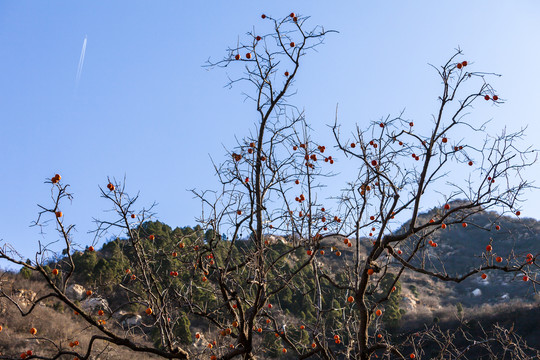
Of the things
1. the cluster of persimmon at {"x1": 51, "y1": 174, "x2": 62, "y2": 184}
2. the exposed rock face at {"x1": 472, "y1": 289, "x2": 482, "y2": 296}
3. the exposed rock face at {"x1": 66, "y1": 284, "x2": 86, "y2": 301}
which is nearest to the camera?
the cluster of persimmon at {"x1": 51, "y1": 174, "x2": 62, "y2": 184}

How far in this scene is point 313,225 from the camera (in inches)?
209

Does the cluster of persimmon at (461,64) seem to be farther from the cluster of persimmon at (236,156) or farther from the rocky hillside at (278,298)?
the cluster of persimmon at (236,156)

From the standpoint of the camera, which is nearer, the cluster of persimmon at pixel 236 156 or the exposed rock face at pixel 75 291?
the cluster of persimmon at pixel 236 156

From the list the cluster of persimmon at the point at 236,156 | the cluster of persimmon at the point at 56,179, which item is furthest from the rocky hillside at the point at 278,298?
the cluster of persimmon at the point at 56,179

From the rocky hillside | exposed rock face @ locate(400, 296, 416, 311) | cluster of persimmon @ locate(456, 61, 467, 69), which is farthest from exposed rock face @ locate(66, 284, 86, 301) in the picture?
cluster of persimmon @ locate(456, 61, 467, 69)

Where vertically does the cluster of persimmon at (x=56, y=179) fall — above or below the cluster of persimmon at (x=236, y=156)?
below

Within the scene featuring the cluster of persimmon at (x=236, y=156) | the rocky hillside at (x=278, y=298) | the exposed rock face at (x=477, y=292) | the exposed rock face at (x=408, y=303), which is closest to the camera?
the cluster of persimmon at (x=236, y=156)

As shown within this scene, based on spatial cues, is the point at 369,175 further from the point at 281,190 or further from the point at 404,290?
the point at 404,290

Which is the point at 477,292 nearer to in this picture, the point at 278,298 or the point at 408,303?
the point at 408,303

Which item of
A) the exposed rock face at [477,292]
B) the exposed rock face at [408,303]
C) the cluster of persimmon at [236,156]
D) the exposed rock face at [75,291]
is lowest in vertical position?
the exposed rock face at [75,291]

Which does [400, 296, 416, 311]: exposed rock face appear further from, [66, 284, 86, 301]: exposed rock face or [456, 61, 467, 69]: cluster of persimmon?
[456, 61, 467, 69]: cluster of persimmon

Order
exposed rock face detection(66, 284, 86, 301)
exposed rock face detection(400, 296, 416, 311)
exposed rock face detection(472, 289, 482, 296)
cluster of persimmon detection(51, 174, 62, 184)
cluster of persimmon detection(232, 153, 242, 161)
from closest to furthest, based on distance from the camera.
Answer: cluster of persimmon detection(51, 174, 62, 184) → cluster of persimmon detection(232, 153, 242, 161) → exposed rock face detection(66, 284, 86, 301) → exposed rock face detection(400, 296, 416, 311) → exposed rock face detection(472, 289, 482, 296)

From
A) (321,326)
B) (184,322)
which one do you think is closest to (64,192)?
(321,326)

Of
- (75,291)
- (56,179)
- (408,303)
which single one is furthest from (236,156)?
(408,303)
